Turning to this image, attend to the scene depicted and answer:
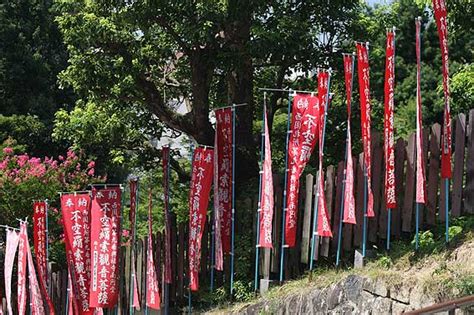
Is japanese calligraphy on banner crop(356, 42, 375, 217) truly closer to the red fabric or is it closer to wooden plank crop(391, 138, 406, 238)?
wooden plank crop(391, 138, 406, 238)

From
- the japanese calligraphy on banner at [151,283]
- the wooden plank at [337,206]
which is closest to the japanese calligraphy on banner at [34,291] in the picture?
the japanese calligraphy on banner at [151,283]

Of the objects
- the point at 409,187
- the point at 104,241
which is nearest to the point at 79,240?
the point at 104,241

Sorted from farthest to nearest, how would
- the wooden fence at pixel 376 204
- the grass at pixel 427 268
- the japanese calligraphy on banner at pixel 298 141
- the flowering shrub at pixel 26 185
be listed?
the flowering shrub at pixel 26 185
the japanese calligraphy on banner at pixel 298 141
the wooden fence at pixel 376 204
the grass at pixel 427 268

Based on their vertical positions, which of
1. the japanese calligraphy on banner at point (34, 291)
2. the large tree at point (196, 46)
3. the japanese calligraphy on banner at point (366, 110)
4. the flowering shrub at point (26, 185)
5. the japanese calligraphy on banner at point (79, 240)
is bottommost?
the japanese calligraphy on banner at point (34, 291)

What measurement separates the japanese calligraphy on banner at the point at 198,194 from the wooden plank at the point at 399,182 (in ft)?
9.99

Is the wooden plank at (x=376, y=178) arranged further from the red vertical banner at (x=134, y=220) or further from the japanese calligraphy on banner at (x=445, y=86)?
the red vertical banner at (x=134, y=220)

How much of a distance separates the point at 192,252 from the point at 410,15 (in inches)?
623

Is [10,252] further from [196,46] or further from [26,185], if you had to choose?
[196,46]

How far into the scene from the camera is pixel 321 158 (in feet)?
30.1

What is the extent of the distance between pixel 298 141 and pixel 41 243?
578 cm

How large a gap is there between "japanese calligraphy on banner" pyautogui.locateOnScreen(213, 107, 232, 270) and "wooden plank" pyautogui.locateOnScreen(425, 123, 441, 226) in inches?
128

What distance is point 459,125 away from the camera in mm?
8273

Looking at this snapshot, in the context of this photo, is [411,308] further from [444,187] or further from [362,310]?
[444,187]

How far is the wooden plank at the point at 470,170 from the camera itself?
8.17 meters
